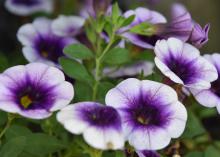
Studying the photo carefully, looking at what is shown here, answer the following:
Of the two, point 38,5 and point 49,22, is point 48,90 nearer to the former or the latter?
point 49,22

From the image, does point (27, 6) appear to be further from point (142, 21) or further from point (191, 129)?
point (191, 129)

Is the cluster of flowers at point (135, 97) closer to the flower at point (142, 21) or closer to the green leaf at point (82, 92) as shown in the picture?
the flower at point (142, 21)

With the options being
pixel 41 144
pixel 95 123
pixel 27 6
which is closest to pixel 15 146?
pixel 41 144

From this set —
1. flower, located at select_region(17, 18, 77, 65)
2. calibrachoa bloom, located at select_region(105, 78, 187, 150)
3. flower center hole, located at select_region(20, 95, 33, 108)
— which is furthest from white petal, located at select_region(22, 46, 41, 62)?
calibrachoa bloom, located at select_region(105, 78, 187, 150)

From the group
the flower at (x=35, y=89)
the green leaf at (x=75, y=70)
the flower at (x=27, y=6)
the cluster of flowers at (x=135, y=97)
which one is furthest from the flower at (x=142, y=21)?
the flower at (x=27, y=6)

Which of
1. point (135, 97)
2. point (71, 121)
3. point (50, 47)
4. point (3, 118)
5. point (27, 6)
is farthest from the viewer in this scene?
point (27, 6)

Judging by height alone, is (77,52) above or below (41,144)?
above
